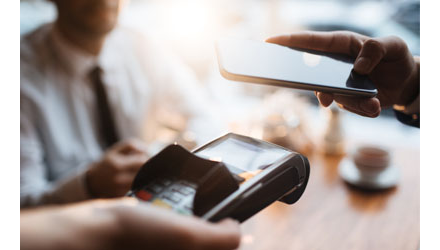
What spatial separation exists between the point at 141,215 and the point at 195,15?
1.73 meters

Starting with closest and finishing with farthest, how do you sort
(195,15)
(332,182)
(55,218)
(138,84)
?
(55,218) → (332,182) → (138,84) → (195,15)

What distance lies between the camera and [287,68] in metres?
0.43

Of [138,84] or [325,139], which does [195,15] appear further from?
[325,139]

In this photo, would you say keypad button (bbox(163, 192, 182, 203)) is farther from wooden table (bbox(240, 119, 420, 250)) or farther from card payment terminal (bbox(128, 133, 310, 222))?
wooden table (bbox(240, 119, 420, 250))

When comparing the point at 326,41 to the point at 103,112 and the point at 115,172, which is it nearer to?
the point at 115,172

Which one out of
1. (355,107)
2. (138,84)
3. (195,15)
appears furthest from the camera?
(195,15)

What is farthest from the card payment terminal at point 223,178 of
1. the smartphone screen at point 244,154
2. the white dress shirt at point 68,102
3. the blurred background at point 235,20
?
the blurred background at point 235,20

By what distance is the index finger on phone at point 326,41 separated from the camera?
19.6 inches

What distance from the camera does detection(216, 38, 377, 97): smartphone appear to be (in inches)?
15.8

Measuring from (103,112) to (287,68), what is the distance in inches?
35.2

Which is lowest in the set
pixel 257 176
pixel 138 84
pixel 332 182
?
pixel 332 182

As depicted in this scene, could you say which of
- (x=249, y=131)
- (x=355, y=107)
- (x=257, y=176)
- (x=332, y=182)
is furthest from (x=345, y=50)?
(x=249, y=131)

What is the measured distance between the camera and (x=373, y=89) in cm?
43

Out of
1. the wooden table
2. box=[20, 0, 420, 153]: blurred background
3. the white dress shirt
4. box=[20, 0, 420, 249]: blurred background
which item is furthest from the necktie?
the wooden table
